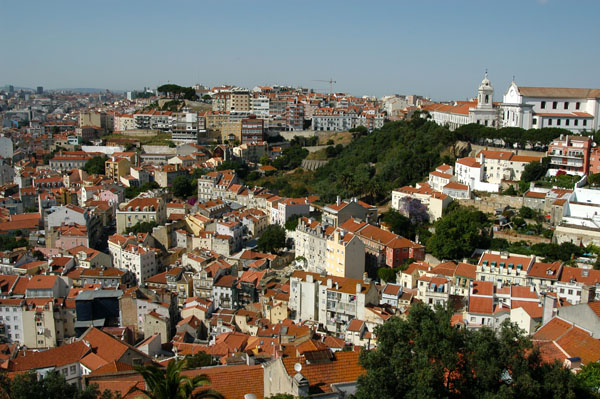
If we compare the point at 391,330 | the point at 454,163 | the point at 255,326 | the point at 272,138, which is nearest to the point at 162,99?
the point at 272,138

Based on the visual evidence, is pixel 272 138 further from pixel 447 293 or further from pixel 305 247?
pixel 447 293

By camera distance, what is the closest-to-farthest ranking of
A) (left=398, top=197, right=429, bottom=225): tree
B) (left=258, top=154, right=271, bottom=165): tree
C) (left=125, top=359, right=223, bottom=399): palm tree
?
(left=125, top=359, right=223, bottom=399): palm tree
(left=398, top=197, right=429, bottom=225): tree
(left=258, top=154, right=271, bottom=165): tree

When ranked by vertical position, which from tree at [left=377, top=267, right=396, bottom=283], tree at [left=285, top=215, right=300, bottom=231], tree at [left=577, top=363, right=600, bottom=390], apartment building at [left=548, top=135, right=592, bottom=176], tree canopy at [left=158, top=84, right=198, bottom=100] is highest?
tree canopy at [left=158, top=84, right=198, bottom=100]

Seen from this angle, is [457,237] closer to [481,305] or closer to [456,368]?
[481,305]

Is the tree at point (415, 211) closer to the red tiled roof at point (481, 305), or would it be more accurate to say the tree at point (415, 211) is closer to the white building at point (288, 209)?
the white building at point (288, 209)

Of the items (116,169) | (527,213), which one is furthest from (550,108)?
(116,169)

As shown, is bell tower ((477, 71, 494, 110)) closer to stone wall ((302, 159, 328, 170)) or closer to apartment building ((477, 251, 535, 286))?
stone wall ((302, 159, 328, 170))

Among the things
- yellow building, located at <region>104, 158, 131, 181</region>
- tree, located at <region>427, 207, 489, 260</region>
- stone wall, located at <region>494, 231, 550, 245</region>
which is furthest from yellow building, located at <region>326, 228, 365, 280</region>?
yellow building, located at <region>104, 158, 131, 181</region>
